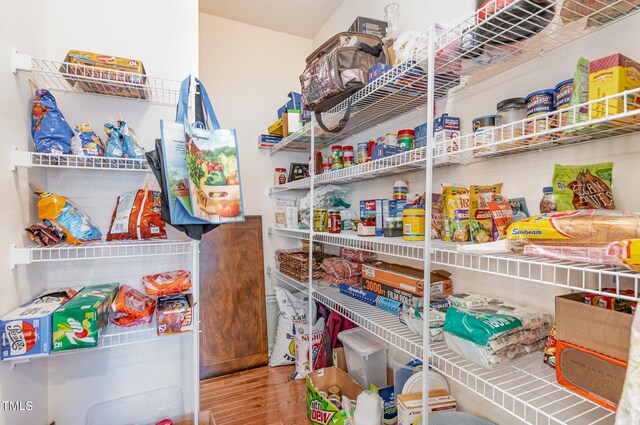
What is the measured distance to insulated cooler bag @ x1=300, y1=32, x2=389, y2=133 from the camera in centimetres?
146

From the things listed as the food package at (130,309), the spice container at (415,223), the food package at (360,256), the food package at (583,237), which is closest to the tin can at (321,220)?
the food package at (360,256)

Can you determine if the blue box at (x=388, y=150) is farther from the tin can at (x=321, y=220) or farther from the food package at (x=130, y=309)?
the food package at (x=130, y=309)

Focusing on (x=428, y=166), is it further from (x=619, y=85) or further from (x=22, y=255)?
(x=22, y=255)

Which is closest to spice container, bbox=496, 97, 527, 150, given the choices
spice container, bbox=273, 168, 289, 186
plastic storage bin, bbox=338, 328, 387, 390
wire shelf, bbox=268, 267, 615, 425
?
wire shelf, bbox=268, 267, 615, 425

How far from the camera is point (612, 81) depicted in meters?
0.70

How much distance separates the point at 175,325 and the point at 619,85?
66.8 inches

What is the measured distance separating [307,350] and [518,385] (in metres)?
1.57

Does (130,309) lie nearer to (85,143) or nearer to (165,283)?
(165,283)

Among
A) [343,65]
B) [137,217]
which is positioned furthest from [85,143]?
[343,65]

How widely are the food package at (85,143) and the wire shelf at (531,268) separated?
4.10ft

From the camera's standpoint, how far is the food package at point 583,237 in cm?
61

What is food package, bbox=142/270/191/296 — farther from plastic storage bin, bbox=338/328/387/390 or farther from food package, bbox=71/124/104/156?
plastic storage bin, bbox=338/328/387/390

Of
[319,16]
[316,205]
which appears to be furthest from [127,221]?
[319,16]

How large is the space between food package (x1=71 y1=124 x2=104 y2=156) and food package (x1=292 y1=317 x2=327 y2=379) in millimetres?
1627
